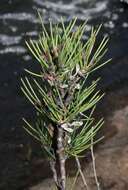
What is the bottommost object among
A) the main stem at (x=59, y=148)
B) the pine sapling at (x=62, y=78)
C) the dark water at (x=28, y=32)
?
the main stem at (x=59, y=148)

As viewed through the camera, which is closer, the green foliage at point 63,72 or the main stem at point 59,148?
the green foliage at point 63,72

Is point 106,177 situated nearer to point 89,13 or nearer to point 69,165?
point 69,165

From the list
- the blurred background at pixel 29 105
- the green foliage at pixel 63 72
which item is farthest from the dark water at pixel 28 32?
the green foliage at pixel 63 72

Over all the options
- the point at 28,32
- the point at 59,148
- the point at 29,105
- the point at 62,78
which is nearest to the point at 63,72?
the point at 62,78

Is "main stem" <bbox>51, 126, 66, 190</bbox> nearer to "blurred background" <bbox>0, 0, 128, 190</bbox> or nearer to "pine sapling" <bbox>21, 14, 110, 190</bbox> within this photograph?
"pine sapling" <bbox>21, 14, 110, 190</bbox>

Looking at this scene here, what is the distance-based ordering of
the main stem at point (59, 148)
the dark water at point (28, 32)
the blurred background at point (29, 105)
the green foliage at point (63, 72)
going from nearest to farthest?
the green foliage at point (63, 72) → the main stem at point (59, 148) → the blurred background at point (29, 105) → the dark water at point (28, 32)

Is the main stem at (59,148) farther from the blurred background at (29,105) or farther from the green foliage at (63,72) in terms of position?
the blurred background at (29,105)

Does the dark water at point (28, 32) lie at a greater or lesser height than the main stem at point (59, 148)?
greater
